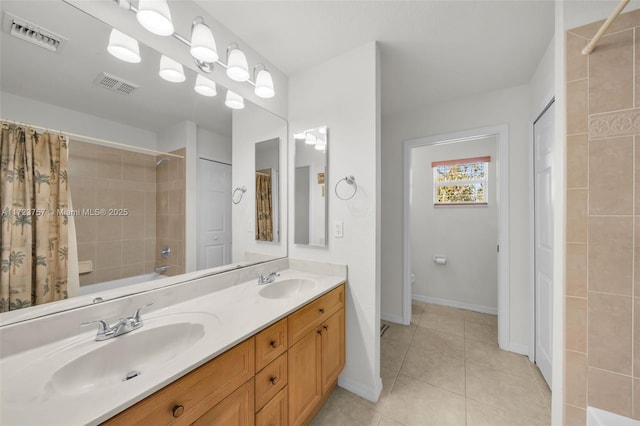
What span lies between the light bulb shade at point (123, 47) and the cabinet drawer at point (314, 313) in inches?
57.4

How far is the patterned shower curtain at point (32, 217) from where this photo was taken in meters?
0.80

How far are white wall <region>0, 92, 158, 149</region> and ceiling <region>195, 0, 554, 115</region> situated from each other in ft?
2.88

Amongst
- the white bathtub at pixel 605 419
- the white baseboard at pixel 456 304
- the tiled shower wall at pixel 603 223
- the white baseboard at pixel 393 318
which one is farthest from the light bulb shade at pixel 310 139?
the white baseboard at pixel 456 304

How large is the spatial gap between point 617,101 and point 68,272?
7.74 ft

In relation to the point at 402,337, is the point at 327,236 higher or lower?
higher

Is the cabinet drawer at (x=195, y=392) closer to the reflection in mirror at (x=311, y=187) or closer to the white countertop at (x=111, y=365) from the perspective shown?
the white countertop at (x=111, y=365)

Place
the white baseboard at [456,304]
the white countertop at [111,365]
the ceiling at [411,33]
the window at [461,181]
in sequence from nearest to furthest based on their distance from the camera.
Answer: the white countertop at [111,365] < the ceiling at [411,33] < the white baseboard at [456,304] < the window at [461,181]

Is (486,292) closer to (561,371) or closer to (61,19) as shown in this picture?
(561,371)

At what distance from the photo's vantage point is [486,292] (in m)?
3.01

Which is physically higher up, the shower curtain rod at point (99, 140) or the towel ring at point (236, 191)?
the shower curtain rod at point (99, 140)

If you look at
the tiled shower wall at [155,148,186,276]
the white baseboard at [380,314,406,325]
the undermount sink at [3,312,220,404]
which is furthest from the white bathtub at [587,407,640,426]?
the tiled shower wall at [155,148,186,276]

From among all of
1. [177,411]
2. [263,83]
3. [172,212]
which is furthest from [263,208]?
[177,411]

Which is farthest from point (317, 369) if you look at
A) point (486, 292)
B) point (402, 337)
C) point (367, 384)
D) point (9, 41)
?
point (486, 292)

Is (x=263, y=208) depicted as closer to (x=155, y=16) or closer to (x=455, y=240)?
(x=155, y=16)
